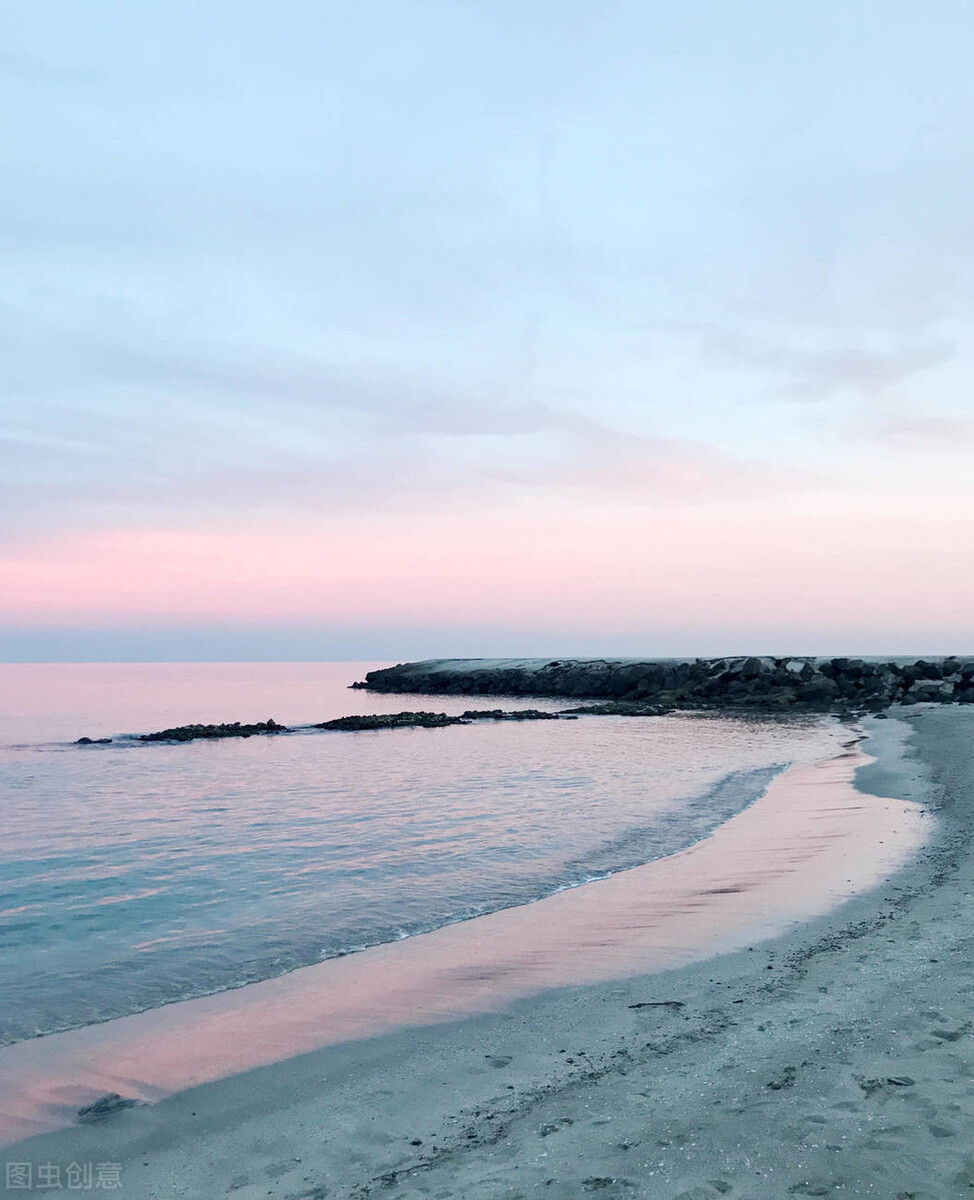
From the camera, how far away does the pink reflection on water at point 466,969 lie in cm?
653

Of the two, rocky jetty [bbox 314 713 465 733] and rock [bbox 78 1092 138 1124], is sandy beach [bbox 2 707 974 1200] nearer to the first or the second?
rock [bbox 78 1092 138 1124]

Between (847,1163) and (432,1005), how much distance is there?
4.23 metres

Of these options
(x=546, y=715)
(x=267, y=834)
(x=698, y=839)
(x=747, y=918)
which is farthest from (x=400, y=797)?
(x=546, y=715)

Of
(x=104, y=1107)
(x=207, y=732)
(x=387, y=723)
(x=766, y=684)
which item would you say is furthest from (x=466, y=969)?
(x=766, y=684)

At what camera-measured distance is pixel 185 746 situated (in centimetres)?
3666

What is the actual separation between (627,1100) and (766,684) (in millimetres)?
62152

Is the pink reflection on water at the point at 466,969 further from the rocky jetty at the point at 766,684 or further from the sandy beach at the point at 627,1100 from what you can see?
the rocky jetty at the point at 766,684

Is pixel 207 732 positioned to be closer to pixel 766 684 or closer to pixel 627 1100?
pixel 627 1100

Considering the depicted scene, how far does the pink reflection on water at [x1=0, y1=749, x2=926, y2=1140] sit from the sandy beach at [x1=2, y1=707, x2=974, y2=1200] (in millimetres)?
207

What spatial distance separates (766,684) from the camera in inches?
2500

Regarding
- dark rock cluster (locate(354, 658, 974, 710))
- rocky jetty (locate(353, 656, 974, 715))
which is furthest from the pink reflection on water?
rocky jetty (locate(353, 656, 974, 715))

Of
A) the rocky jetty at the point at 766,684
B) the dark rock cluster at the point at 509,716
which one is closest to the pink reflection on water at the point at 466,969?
the dark rock cluster at the point at 509,716

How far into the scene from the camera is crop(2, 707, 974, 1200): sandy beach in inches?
172

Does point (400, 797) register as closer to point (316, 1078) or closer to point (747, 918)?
point (747, 918)
